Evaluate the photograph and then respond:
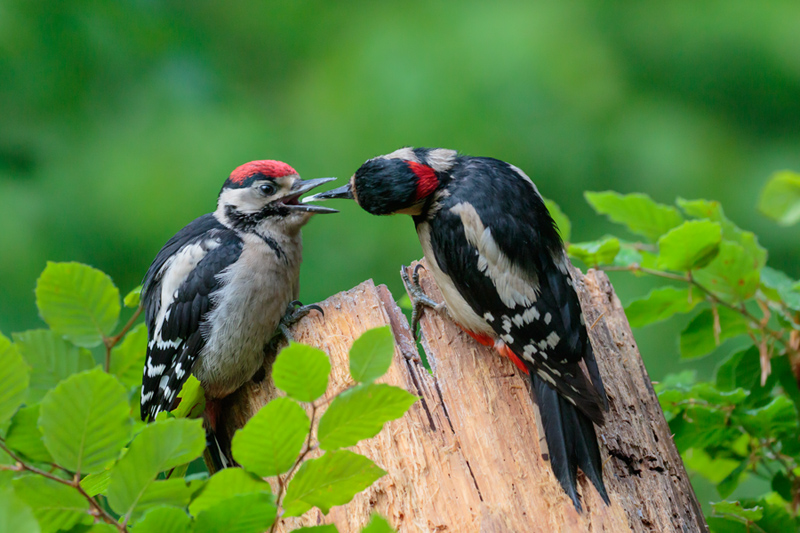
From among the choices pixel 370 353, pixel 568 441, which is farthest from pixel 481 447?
pixel 370 353

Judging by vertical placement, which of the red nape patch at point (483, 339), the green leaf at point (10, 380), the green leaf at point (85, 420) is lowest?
the green leaf at point (85, 420)

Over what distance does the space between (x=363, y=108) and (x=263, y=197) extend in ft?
5.36

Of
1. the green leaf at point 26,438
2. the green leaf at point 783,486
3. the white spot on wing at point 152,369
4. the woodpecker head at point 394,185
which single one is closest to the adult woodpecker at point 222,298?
the white spot on wing at point 152,369

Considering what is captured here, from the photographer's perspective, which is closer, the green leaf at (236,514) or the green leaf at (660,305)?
the green leaf at (236,514)

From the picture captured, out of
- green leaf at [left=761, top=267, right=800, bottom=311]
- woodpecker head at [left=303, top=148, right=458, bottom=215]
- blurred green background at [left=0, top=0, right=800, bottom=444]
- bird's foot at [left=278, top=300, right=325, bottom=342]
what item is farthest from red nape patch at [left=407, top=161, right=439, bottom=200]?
blurred green background at [left=0, top=0, right=800, bottom=444]

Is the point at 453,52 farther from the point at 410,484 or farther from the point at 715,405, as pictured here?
the point at 410,484

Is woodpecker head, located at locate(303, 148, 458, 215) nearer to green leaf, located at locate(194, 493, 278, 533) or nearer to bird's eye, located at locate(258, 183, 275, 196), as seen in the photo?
bird's eye, located at locate(258, 183, 275, 196)

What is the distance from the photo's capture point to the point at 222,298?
4.87 feet

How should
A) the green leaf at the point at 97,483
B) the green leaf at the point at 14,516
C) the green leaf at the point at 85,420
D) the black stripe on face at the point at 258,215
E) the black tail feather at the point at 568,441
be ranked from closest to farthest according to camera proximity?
the green leaf at the point at 14,516, the green leaf at the point at 85,420, the green leaf at the point at 97,483, the black tail feather at the point at 568,441, the black stripe on face at the point at 258,215

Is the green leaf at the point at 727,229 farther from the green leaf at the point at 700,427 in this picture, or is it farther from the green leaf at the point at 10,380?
the green leaf at the point at 10,380

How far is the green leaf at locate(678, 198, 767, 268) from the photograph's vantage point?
4.75 ft

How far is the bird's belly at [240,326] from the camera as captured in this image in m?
1.42

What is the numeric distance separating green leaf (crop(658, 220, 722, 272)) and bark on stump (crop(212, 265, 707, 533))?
198mm

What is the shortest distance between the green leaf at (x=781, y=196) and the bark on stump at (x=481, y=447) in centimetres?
55
